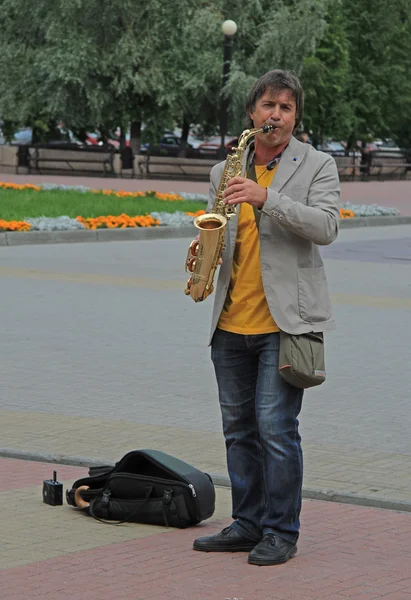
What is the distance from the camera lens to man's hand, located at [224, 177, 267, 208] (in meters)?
4.62

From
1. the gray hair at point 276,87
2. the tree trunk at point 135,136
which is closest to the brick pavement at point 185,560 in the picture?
the gray hair at point 276,87

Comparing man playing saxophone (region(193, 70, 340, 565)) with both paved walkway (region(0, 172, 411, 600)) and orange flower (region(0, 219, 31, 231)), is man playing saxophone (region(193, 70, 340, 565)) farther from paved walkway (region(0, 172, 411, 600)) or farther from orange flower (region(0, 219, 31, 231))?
orange flower (region(0, 219, 31, 231))

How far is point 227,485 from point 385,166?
39.9 meters

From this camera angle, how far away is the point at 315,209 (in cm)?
477

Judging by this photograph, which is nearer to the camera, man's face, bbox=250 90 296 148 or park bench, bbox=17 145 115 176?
man's face, bbox=250 90 296 148

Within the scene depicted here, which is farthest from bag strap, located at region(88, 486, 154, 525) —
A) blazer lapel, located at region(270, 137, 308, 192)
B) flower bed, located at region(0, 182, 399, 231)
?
flower bed, located at region(0, 182, 399, 231)

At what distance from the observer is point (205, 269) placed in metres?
4.82

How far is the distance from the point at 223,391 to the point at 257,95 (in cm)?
114

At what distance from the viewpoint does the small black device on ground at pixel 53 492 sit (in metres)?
5.83

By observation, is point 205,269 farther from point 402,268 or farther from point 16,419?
point 402,268

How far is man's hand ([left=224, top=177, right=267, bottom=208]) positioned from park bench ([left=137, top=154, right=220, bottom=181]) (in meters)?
34.7

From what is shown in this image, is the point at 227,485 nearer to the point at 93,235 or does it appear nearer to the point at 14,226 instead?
the point at 14,226

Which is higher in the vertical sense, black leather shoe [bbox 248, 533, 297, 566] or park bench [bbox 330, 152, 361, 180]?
black leather shoe [bbox 248, 533, 297, 566]

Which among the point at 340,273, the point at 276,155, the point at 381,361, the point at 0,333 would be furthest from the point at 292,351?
the point at 340,273
